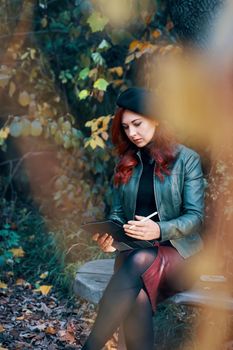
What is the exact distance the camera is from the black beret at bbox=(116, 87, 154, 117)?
328cm

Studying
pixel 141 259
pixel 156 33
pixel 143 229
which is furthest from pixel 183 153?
pixel 156 33

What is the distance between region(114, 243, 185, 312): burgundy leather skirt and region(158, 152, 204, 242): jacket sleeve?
0.31ft

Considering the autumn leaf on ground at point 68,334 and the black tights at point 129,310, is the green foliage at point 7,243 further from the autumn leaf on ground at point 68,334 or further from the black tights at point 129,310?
the black tights at point 129,310

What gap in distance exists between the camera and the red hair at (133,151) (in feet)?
11.0

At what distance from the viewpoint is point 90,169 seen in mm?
5664

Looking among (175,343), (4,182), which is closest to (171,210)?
(175,343)

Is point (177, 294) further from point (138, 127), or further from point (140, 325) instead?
point (138, 127)

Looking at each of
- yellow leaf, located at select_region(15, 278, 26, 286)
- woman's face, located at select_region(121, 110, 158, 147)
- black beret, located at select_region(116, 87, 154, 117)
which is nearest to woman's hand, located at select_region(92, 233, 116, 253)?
woman's face, located at select_region(121, 110, 158, 147)

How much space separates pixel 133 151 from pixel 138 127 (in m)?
0.19

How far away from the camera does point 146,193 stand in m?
3.41

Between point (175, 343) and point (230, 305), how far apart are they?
2.91 feet

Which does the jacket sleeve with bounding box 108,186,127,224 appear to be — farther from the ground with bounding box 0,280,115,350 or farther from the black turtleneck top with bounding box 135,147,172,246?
the ground with bounding box 0,280,115,350

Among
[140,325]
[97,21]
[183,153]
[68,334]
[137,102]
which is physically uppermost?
[97,21]

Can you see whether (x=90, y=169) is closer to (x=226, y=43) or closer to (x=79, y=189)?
(x=79, y=189)
